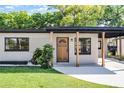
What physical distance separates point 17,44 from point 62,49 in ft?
10.9

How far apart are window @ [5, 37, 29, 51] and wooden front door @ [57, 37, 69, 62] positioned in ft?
7.76

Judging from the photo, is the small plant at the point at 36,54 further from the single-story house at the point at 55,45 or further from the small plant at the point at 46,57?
the single-story house at the point at 55,45

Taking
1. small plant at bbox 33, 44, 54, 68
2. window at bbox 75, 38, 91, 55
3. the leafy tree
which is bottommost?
small plant at bbox 33, 44, 54, 68

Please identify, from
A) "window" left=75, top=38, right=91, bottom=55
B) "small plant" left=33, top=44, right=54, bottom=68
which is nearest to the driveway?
"small plant" left=33, top=44, right=54, bottom=68

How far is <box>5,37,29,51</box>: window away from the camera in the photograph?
2209 cm

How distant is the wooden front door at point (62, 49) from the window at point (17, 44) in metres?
2.36

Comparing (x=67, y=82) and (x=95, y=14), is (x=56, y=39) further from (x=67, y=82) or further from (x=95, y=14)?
(x=95, y=14)

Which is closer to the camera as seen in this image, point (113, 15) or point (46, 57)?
point (46, 57)

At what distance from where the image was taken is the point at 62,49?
2212 centimetres

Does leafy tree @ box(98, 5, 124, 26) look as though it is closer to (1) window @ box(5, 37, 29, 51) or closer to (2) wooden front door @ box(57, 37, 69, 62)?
(2) wooden front door @ box(57, 37, 69, 62)

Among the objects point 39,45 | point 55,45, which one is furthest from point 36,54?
point 55,45

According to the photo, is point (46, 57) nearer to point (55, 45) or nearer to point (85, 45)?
point (55, 45)
